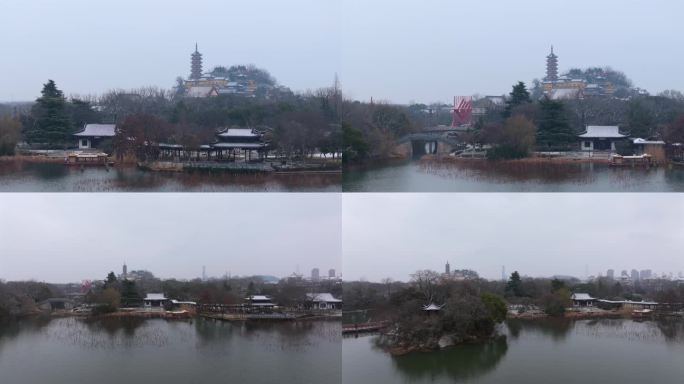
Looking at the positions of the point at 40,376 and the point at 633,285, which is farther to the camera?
the point at 633,285

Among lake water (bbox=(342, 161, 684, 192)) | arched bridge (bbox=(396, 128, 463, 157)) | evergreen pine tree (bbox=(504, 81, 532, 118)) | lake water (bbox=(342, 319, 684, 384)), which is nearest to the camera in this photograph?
lake water (bbox=(342, 319, 684, 384))

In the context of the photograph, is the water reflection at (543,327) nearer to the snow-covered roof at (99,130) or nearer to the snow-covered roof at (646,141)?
the snow-covered roof at (646,141)

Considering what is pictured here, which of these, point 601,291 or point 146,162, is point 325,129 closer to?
point 146,162

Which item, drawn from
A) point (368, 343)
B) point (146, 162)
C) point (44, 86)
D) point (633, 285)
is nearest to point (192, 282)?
point (146, 162)

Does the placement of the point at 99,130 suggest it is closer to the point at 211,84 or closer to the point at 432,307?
the point at 211,84

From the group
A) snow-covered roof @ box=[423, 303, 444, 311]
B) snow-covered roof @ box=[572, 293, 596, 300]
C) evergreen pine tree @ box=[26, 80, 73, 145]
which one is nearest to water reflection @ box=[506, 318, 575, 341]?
snow-covered roof @ box=[572, 293, 596, 300]

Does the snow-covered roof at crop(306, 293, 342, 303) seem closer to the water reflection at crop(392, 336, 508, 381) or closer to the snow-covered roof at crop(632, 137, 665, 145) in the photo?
the water reflection at crop(392, 336, 508, 381)
